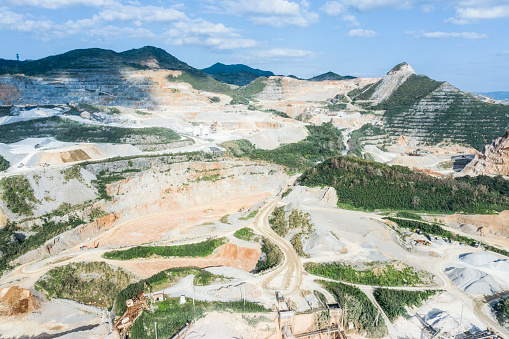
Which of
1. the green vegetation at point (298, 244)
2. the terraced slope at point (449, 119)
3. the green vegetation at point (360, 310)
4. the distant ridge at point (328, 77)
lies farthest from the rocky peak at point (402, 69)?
the green vegetation at point (360, 310)

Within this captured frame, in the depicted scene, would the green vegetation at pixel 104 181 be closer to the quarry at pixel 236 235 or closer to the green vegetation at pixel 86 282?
the quarry at pixel 236 235

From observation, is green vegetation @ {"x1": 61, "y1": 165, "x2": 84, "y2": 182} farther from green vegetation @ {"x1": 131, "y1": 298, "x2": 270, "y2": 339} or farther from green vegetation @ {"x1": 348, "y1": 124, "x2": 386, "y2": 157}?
green vegetation @ {"x1": 348, "y1": 124, "x2": 386, "y2": 157}

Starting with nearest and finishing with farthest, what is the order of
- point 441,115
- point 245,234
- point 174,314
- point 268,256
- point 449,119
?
point 174,314 < point 268,256 < point 245,234 < point 449,119 < point 441,115

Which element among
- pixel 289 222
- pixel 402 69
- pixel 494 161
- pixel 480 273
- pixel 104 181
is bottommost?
pixel 480 273

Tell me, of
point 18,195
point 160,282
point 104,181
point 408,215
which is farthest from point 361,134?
point 18,195

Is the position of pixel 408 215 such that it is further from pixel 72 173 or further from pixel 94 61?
pixel 94 61

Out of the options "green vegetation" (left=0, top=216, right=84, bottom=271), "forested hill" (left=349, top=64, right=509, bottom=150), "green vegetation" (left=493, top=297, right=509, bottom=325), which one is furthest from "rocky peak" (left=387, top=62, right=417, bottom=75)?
"green vegetation" (left=0, top=216, right=84, bottom=271)
